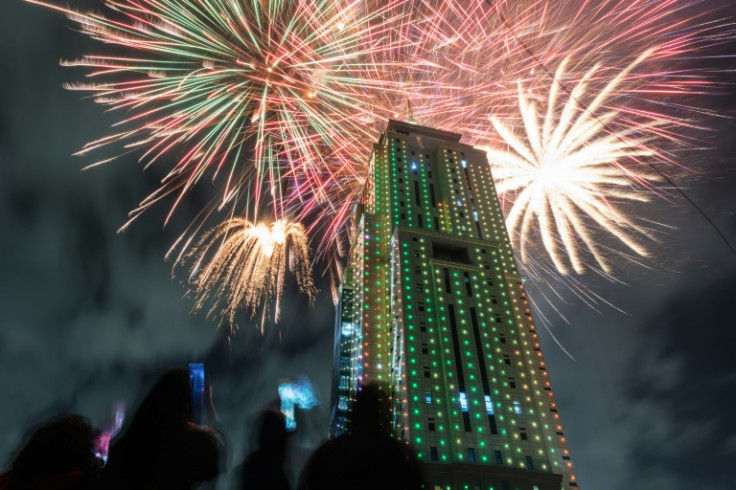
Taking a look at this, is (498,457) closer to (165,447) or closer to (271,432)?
(271,432)

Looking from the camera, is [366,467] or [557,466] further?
[557,466]

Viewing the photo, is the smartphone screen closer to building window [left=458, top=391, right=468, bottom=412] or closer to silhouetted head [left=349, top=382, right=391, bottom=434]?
silhouetted head [left=349, top=382, right=391, bottom=434]

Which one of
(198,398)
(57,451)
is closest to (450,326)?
(198,398)

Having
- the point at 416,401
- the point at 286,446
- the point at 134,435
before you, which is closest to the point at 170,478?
the point at 134,435

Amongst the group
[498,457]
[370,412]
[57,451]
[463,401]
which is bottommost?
[498,457]

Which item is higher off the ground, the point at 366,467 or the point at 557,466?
the point at 366,467

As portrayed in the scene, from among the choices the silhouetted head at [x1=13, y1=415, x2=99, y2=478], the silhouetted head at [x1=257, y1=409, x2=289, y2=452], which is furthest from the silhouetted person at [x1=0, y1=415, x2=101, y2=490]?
the silhouetted head at [x1=257, y1=409, x2=289, y2=452]

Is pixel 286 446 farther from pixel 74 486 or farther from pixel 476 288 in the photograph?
pixel 476 288
